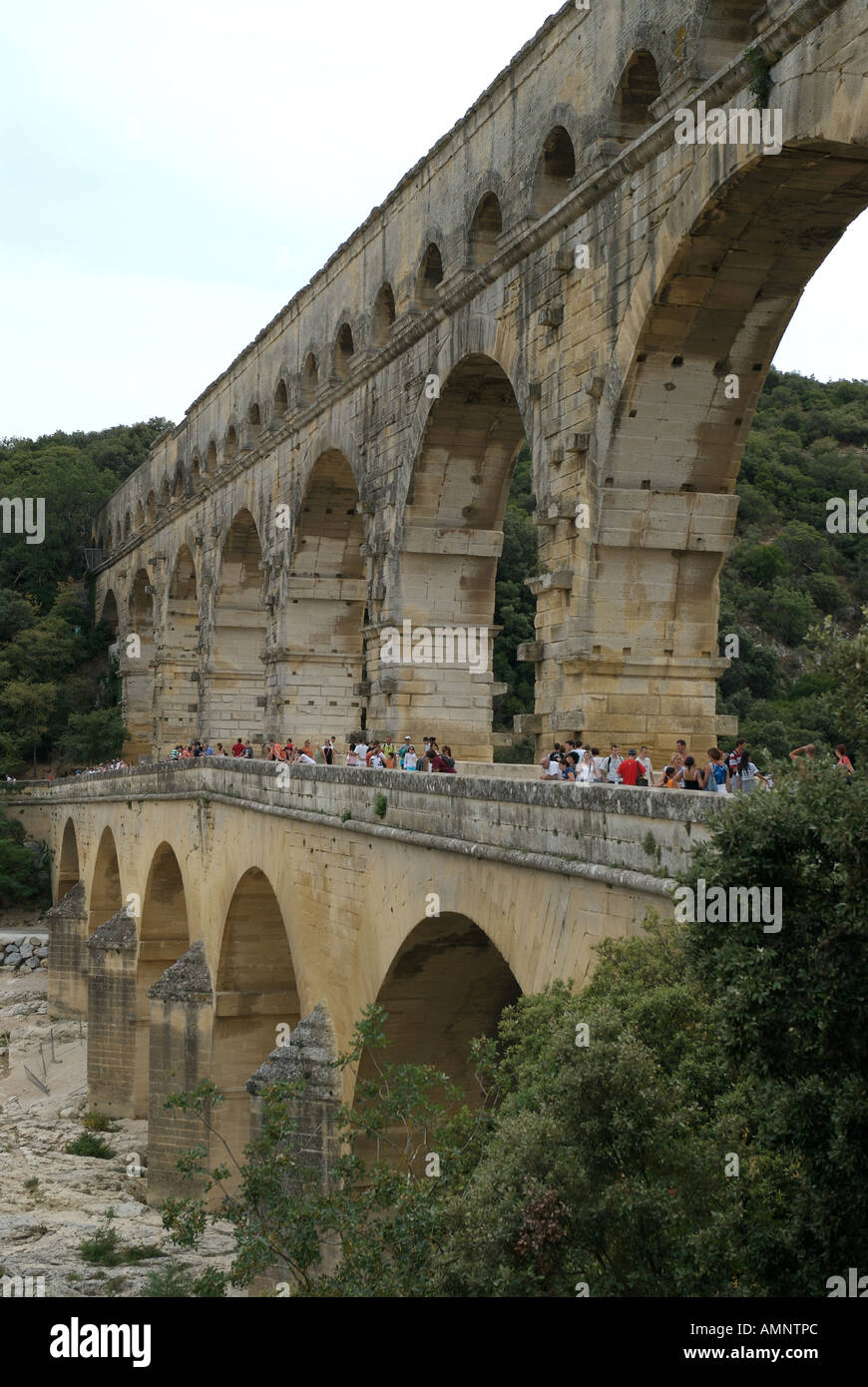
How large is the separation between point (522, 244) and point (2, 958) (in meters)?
31.3

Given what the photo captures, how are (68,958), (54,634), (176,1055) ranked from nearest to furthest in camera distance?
1. (176,1055)
2. (68,958)
3. (54,634)

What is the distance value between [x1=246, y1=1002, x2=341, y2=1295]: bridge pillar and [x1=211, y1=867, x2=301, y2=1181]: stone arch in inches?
183

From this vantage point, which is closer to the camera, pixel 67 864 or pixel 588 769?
pixel 588 769

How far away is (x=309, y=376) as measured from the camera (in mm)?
26609

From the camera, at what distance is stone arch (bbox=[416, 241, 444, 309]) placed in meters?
20.3

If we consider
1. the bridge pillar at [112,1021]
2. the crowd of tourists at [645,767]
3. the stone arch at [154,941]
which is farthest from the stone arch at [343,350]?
the crowd of tourists at [645,767]

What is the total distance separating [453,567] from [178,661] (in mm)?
19246

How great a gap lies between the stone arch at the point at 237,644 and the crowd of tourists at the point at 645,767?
18323 millimetres

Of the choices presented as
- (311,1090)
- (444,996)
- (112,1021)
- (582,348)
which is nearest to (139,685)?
(112,1021)

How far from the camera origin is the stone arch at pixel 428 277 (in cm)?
2034

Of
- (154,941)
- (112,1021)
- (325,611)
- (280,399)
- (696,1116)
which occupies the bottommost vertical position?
(112,1021)

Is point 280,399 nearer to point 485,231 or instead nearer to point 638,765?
point 485,231

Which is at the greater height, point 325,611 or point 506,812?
point 325,611

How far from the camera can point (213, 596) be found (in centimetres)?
3253
